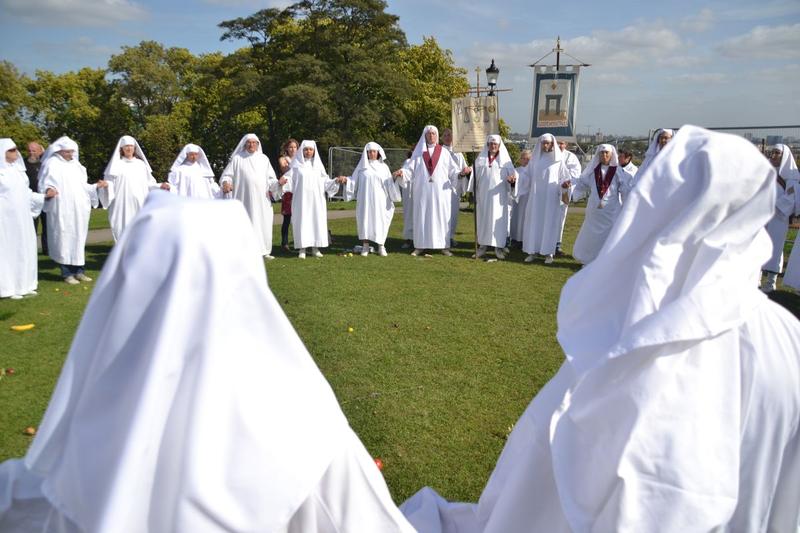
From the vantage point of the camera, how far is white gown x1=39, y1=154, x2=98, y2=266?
31.5 feet

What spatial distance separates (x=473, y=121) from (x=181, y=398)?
37.2ft

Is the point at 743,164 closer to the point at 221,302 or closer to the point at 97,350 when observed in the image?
the point at 221,302

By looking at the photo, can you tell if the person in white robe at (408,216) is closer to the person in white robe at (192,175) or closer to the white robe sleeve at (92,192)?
the person in white robe at (192,175)

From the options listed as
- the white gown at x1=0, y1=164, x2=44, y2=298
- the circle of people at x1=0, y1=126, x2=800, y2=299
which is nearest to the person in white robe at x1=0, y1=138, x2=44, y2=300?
the white gown at x1=0, y1=164, x2=44, y2=298

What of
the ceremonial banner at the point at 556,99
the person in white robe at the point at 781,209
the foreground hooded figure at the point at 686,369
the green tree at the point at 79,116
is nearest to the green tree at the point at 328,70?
the green tree at the point at 79,116

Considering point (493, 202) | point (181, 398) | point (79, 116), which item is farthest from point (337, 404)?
point (79, 116)

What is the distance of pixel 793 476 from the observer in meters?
2.33

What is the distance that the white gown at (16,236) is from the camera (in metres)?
8.70

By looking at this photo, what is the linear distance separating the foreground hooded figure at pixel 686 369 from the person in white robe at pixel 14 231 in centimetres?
906

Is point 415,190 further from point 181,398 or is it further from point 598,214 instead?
point 181,398

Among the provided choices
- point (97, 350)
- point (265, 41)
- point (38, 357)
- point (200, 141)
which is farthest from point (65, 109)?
point (97, 350)

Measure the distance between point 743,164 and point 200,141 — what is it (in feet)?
150

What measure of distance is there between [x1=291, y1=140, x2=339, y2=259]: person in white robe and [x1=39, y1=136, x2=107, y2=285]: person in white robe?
396cm

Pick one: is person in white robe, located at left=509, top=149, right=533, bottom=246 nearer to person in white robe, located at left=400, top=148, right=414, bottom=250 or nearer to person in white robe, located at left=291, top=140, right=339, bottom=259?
person in white robe, located at left=400, top=148, right=414, bottom=250
